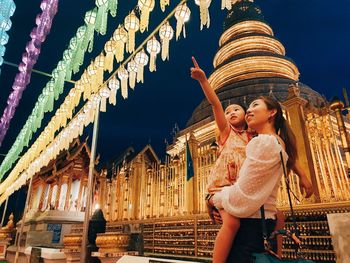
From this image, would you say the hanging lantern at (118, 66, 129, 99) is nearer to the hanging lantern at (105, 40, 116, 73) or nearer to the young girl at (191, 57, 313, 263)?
the hanging lantern at (105, 40, 116, 73)

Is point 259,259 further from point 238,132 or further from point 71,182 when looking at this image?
point 71,182

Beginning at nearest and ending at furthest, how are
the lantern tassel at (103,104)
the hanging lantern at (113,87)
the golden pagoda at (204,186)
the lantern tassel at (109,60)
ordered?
the golden pagoda at (204,186)
the lantern tassel at (109,60)
the hanging lantern at (113,87)
the lantern tassel at (103,104)

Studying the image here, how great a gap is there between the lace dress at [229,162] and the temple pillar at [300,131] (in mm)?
3803

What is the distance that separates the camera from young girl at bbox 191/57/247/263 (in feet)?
5.11

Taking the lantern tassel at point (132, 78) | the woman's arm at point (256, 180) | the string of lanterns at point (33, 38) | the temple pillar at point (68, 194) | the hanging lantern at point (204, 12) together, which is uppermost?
the string of lanterns at point (33, 38)

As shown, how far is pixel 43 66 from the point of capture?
1027 inches

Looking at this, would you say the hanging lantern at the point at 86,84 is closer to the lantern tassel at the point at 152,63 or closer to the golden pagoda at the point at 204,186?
the lantern tassel at the point at 152,63

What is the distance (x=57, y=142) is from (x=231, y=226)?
1066 centimetres

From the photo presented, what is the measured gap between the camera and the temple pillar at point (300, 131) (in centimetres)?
547

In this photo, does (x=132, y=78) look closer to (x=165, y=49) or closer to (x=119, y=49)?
(x=119, y=49)

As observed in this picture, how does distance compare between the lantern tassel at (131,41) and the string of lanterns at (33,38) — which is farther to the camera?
the string of lanterns at (33,38)

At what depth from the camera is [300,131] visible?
595 cm

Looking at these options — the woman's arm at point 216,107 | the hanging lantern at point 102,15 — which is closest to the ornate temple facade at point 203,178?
the woman's arm at point 216,107

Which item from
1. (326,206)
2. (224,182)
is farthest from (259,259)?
(326,206)
